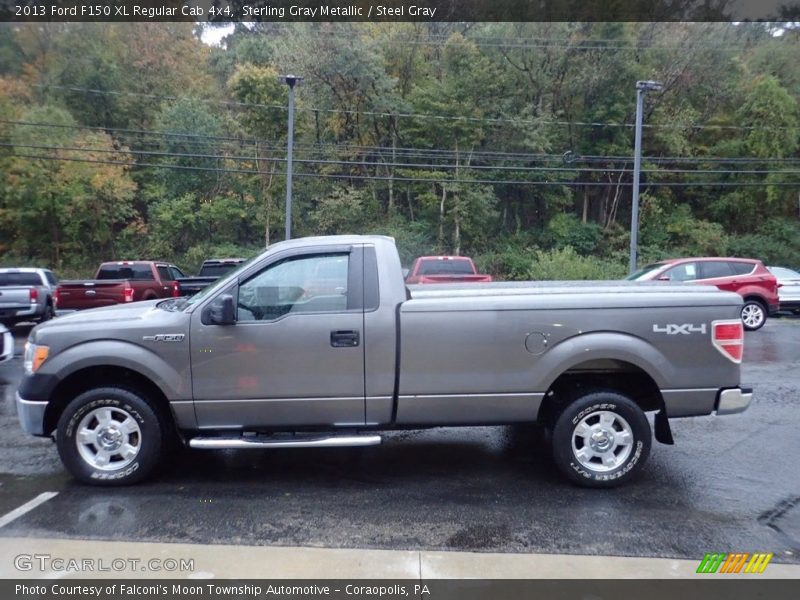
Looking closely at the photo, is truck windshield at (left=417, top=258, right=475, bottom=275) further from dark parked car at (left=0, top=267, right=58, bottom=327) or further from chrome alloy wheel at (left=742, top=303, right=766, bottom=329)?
dark parked car at (left=0, top=267, right=58, bottom=327)

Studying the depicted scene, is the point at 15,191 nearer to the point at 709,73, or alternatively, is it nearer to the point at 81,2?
the point at 81,2

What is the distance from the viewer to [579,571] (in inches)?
147

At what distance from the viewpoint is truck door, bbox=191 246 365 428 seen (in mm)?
4961

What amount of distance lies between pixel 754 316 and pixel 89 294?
16217mm

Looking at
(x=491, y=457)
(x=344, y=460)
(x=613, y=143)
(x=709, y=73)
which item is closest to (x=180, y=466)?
(x=344, y=460)

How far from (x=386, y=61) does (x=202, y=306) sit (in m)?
33.6

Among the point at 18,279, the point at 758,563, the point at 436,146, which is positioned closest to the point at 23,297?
the point at 18,279

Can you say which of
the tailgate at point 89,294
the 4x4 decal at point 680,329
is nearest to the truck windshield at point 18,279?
the tailgate at point 89,294

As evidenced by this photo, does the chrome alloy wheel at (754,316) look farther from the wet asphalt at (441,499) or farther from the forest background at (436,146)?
the forest background at (436,146)

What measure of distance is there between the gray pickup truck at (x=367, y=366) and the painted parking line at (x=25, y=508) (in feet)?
0.84

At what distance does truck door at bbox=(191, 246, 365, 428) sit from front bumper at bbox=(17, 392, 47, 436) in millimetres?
1223

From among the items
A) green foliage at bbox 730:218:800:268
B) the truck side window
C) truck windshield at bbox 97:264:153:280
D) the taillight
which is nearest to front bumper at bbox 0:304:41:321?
truck windshield at bbox 97:264:153:280

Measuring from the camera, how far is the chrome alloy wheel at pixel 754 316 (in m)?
15.5

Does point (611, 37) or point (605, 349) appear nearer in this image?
point (605, 349)
